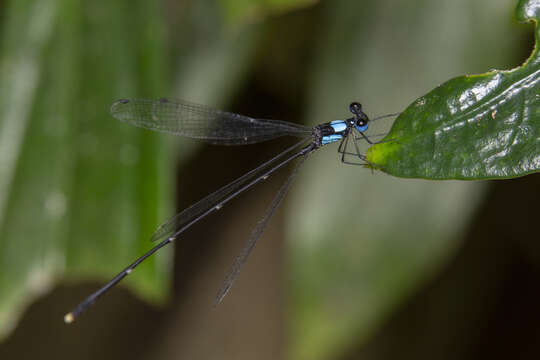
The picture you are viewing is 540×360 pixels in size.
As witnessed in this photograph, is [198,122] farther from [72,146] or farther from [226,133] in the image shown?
[72,146]

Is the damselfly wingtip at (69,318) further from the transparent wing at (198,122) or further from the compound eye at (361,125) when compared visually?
the compound eye at (361,125)

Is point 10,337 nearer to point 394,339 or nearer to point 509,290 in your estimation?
point 394,339

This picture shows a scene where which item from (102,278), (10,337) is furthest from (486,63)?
(10,337)

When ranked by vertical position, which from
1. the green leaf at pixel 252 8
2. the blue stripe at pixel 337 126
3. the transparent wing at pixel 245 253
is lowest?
the transparent wing at pixel 245 253

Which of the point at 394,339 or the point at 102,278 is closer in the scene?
the point at 102,278

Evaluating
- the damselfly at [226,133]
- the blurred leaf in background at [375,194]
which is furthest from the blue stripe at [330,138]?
the blurred leaf in background at [375,194]

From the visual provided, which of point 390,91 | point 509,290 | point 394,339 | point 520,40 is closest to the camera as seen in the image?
point 520,40

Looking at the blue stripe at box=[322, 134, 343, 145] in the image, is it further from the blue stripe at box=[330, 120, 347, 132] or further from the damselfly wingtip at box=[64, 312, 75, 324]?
the damselfly wingtip at box=[64, 312, 75, 324]
